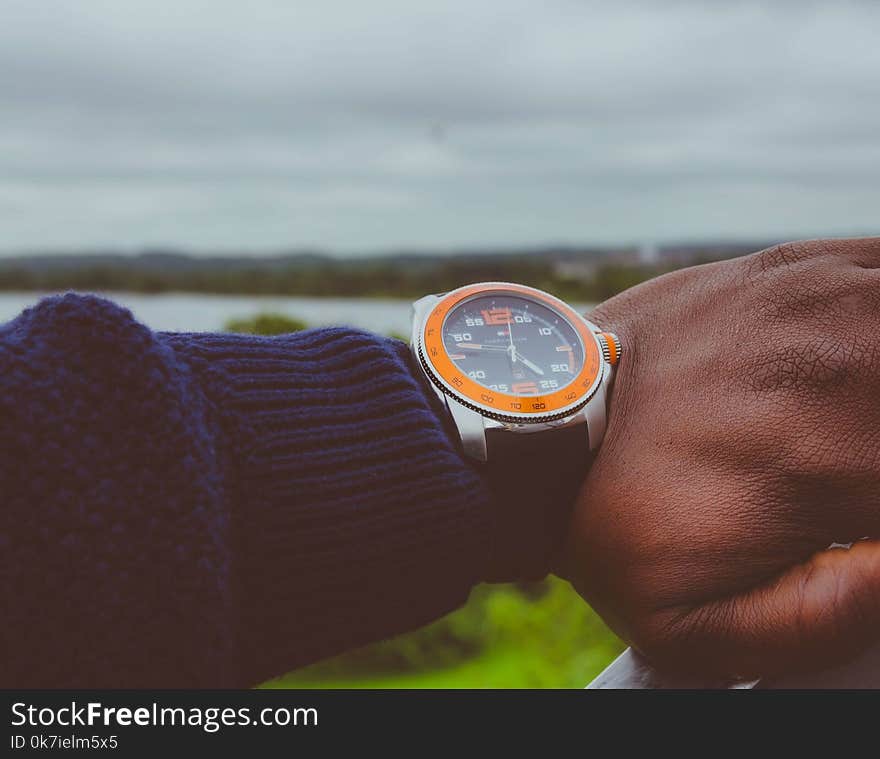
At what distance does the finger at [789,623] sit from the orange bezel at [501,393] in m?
0.39

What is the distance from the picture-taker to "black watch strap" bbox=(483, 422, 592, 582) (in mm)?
1394

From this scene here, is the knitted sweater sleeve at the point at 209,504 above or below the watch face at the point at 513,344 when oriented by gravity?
below

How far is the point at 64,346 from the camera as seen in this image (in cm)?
100

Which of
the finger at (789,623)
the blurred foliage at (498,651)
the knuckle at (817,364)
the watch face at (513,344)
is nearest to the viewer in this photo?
the finger at (789,623)

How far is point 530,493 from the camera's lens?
1412mm

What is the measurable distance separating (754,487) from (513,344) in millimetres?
502

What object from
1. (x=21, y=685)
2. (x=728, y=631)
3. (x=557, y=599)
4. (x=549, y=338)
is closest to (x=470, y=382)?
(x=549, y=338)

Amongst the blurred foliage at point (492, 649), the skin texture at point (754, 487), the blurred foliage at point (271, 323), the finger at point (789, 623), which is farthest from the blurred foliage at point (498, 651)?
the blurred foliage at point (271, 323)

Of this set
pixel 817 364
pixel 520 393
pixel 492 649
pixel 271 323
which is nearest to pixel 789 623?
pixel 817 364

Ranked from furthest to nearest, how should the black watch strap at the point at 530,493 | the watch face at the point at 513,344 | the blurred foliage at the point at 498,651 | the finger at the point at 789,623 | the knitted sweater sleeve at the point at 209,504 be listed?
the blurred foliage at the point at 498,651 < the watch face at the point at 513,344 < the black watch strap at the point at 530,493 < the finger at the point at 789,623 < the knitted sweater sleeve at the point at 209,504

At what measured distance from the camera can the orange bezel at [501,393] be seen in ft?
4.76

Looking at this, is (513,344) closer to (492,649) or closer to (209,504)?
(209,504)

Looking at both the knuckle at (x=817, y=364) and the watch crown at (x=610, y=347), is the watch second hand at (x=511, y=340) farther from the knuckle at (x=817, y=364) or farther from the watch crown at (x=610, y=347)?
the knuckle at (x=817, y=364)

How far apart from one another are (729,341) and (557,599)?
394 centimetres
